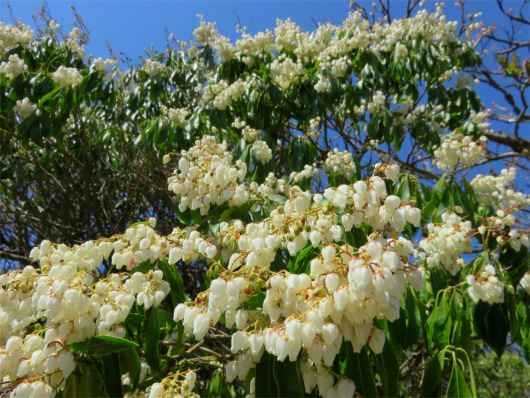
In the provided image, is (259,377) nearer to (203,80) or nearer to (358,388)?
(358,388)

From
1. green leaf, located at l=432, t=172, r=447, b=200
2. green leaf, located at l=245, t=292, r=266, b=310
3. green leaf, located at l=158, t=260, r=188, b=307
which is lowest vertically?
green leaf, located at l=245, t=292, r=266, b=310

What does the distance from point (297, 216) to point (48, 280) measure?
1.03 m

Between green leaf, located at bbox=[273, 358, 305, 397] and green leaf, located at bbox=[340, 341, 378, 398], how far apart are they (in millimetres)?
180

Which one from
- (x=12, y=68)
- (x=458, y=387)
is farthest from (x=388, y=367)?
(x=12, y=68)

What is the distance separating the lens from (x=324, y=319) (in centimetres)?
124

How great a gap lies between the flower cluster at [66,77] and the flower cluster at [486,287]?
3825 millimetres

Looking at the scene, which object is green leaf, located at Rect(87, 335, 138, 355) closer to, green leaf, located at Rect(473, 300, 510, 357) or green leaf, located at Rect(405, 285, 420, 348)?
green leaf, located at Rect(405, 285, 420, 348)

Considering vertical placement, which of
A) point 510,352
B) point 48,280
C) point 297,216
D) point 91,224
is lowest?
point 510,352

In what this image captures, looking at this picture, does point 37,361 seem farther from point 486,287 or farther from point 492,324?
point 492,324

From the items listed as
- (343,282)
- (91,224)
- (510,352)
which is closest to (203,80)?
(91,224)

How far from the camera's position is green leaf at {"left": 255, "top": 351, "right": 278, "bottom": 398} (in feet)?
4.33

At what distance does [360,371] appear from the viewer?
52.8 inches

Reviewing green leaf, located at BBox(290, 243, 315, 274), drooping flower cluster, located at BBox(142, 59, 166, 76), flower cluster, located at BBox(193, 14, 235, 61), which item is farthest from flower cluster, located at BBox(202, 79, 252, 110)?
green leaf, located at BBox(290, 243, 315, 274)

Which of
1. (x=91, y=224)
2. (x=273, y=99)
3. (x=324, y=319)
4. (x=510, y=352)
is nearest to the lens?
(x=324, y=319)
